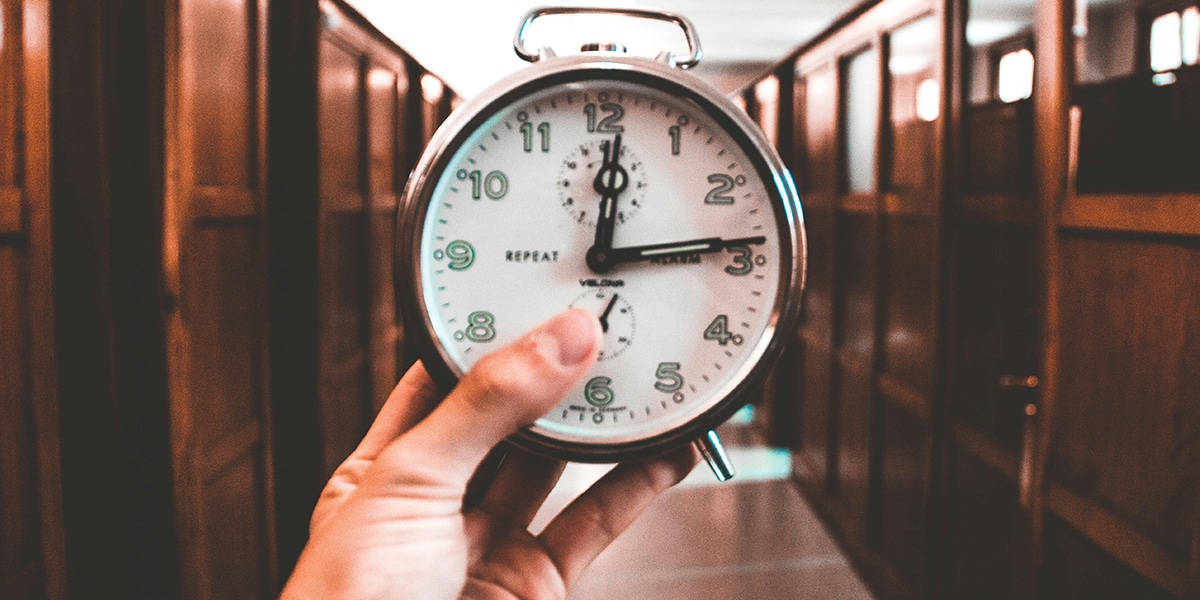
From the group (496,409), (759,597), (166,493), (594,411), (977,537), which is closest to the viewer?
(496,409)

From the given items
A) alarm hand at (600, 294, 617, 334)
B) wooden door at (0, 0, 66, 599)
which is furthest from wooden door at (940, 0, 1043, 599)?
wooden door at (0, 0, 66, 599)

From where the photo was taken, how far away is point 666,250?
81 centimetres

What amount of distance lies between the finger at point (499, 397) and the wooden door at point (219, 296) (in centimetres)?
110

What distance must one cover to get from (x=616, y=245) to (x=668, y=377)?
14cm

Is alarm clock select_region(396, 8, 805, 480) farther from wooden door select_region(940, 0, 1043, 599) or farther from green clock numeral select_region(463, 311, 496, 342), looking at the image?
wooden door select_region(940, 0, 1043, 599)

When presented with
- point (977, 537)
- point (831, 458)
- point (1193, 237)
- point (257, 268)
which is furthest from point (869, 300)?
point (257, 268)

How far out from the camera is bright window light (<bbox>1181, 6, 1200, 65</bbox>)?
1399 mm

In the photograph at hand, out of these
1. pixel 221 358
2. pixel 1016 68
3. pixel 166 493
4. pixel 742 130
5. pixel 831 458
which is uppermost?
pixel 1016 68

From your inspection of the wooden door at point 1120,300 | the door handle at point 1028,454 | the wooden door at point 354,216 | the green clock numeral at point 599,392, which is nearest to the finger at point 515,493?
the green clock numeral at point 599,392

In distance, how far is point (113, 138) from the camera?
1476 millimetres

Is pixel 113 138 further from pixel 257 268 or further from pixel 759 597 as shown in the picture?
pixel 759 597

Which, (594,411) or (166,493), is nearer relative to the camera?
(594,411)

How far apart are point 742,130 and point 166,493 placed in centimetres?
142

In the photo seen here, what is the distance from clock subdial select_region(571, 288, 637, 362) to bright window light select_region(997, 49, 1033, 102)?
1695 millimetres
